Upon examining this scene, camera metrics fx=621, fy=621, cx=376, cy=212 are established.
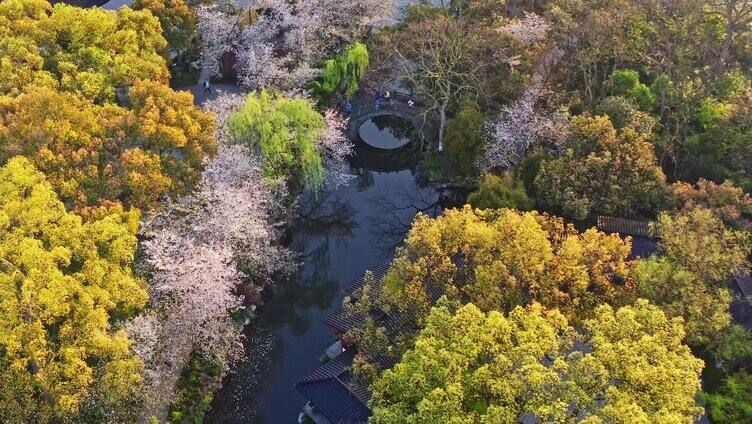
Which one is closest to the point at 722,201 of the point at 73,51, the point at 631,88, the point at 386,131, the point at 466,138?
the point at 631,88

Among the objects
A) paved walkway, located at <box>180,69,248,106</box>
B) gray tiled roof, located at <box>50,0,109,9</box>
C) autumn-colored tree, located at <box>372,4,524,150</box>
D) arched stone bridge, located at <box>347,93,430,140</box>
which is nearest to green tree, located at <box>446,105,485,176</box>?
autumn-colored tree, located at <box>372,4,524,150</box>

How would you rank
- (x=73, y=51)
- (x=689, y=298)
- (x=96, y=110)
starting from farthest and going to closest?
(x=73, y=51)
(x=96, y=110)
(x=689, y=298)

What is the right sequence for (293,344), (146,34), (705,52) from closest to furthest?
(293,344) < (146,34) < (705,52)

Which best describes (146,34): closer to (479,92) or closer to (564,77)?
(479,92)

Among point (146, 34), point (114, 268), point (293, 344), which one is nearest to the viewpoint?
point (114, 268)

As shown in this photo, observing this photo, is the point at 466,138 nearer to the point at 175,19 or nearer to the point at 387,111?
the point at 387,111

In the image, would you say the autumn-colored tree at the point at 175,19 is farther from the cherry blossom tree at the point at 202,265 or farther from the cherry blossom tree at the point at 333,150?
the cherry blossom tree at the point at 202,265

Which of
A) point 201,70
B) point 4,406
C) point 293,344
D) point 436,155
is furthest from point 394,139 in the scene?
point 4,406

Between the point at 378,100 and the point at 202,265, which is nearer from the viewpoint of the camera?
the point at 202,265
